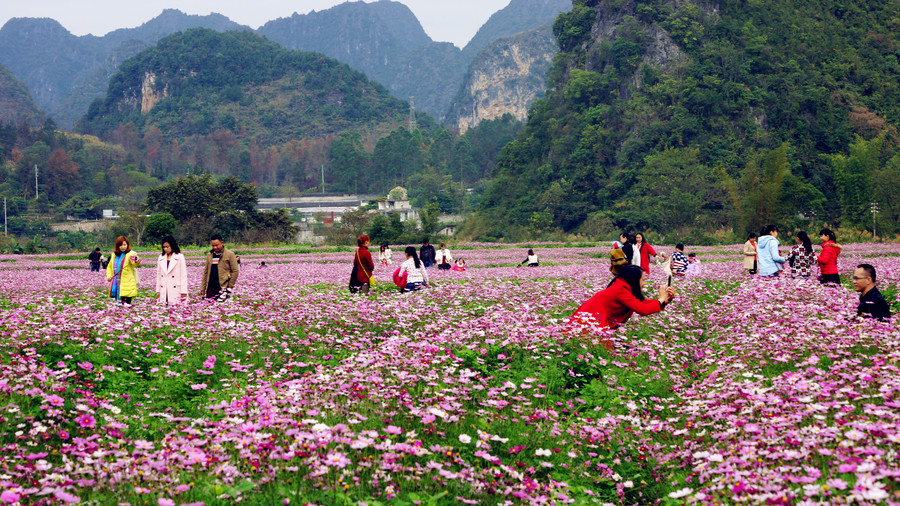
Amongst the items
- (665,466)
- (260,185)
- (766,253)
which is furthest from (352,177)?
(665,466)

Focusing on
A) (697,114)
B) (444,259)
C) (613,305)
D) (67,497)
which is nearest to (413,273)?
(613,305)

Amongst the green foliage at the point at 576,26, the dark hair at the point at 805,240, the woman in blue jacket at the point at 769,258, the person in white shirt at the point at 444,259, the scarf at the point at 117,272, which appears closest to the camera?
the scarf at the point at 117,272

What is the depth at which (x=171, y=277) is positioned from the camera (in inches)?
592

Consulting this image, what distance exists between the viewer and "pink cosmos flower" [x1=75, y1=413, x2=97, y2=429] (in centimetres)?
663

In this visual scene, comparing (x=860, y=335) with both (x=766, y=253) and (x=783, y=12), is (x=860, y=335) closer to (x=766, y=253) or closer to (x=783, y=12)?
(x=766, y=253)

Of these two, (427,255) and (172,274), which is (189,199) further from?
(172,274)

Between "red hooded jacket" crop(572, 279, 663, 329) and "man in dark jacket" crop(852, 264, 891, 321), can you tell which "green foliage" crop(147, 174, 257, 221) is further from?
"man in dark jacket" crop(852, 264, 891, 321)

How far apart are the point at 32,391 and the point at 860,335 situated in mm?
9505

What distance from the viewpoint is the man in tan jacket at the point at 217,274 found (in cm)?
1559

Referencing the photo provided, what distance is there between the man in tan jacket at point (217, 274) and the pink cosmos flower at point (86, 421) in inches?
339

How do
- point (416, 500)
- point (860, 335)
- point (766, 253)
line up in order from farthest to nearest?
point (766, 253)
point (860, 335)
point (416, 500)

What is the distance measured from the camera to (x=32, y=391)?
7145 millimetres

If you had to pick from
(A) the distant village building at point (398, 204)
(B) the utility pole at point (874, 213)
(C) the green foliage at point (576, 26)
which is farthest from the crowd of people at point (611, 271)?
(A) the distant village building at point (398, 204)

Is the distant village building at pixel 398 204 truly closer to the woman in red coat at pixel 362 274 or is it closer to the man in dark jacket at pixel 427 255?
the man in dark jacket at pixel 427 255
